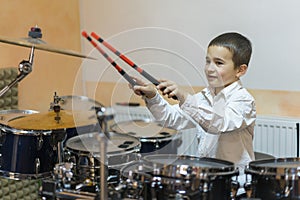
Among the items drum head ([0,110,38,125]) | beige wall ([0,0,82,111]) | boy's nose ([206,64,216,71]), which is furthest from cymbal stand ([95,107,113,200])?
beige wall ([0,0,82,111])

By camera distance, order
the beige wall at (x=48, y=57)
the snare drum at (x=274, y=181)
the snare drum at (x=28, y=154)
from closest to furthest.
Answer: the snare drum at (x=274, y=181)
the snare drum at (x=28, y=154)
the beige wall at (x=48, y=57)

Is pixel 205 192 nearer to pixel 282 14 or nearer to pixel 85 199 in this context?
pixel 85 199

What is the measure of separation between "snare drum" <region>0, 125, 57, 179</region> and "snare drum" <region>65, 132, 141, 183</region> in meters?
0.21

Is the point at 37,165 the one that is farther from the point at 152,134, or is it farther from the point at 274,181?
the point at 274,181

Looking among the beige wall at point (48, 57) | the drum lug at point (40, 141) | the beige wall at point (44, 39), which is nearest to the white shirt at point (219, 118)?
the drum lug at point (40, 141)

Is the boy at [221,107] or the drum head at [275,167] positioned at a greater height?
the boy at [221,107]

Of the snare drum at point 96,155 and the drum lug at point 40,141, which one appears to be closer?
the snare drum at point 96,155

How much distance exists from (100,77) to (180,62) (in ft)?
0.94

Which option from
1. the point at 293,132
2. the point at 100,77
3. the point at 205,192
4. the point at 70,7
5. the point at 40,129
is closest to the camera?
the point at 205,192

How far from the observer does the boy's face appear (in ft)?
6.56

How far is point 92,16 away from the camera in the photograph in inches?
142

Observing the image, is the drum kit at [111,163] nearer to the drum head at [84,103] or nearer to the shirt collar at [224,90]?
the drum head at [84,103]

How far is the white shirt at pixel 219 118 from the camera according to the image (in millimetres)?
1863

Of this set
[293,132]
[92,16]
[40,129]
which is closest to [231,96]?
[40,129]
